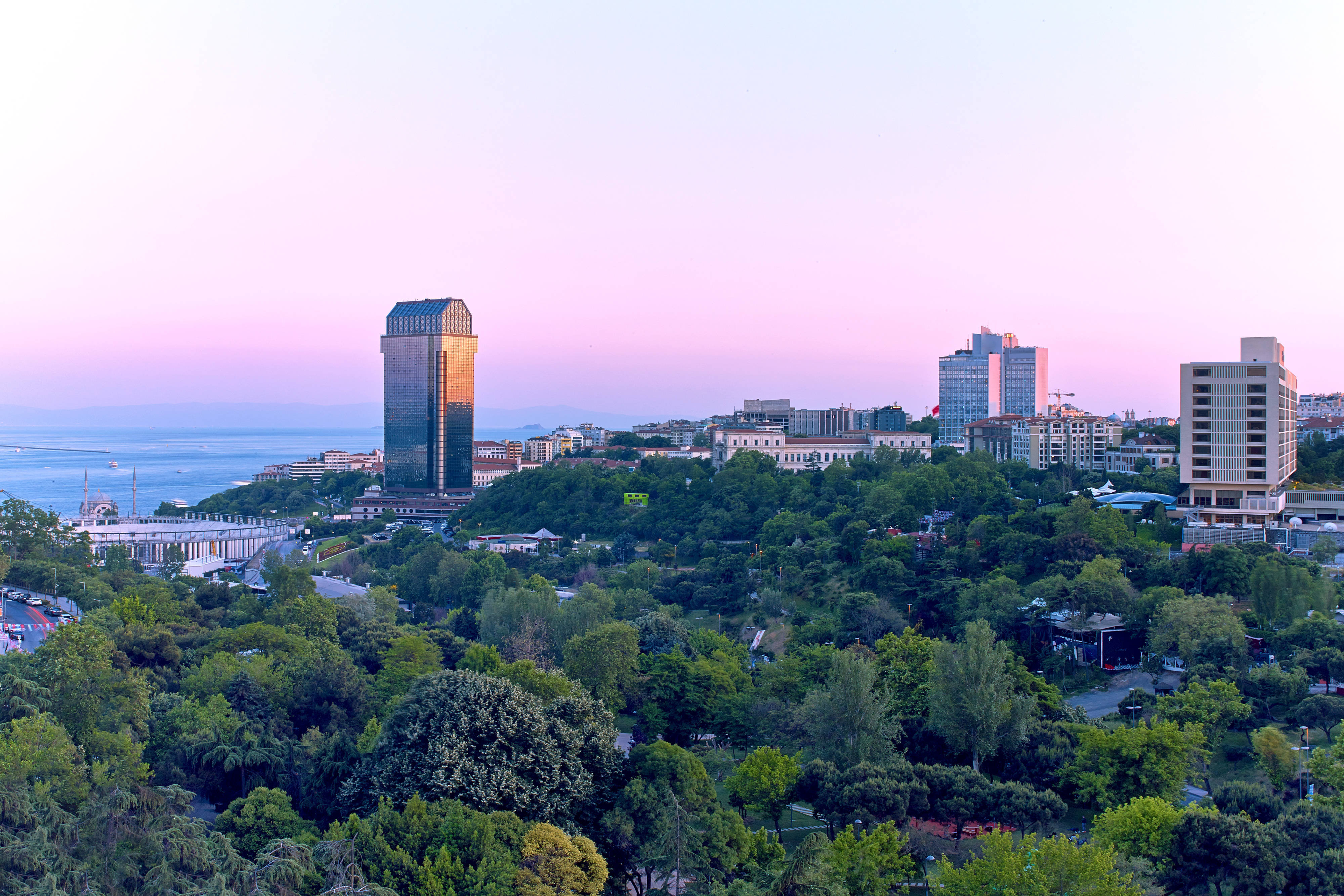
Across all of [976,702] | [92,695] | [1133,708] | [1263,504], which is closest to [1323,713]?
[1133,708]

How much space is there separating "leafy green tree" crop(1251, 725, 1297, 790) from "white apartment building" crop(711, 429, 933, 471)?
43614mm

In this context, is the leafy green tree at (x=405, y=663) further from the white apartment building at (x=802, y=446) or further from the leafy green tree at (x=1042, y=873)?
the white apartment building at (x=802, y=446)

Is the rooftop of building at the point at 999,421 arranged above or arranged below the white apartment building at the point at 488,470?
above

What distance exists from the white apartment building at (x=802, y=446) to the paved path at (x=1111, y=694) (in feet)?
121

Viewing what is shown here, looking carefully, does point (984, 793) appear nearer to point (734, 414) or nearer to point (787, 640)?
point (787, 640)

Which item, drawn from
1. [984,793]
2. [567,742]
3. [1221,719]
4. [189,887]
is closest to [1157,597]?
[1221,719]

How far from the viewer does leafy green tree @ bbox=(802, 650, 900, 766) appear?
56.0 feet

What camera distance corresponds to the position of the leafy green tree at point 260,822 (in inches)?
554

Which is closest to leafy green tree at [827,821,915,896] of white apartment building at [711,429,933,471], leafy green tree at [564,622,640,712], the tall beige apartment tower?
leafy green tree at [564,622,640,712]

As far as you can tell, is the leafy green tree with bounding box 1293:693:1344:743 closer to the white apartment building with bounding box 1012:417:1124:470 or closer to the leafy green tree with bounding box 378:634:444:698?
the leafy green tree with bounding box 378:634:444:698

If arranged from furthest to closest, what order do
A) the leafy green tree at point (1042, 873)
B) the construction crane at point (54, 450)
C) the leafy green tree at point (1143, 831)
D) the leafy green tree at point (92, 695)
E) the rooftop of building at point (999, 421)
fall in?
1. the construction crane at point (54, 450)
2. the rooftop of building at point (999, 421)
3. the leafy green tree at point (92, 695)
4. the leafy green tree at point (1143, 831)
5. the leafy green tree at point (1042, 873)

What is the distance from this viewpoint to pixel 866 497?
131 feet

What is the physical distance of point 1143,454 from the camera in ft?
153

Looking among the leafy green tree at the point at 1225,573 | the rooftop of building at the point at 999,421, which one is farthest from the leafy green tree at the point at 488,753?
the rooftop of building at the point at 999,421
